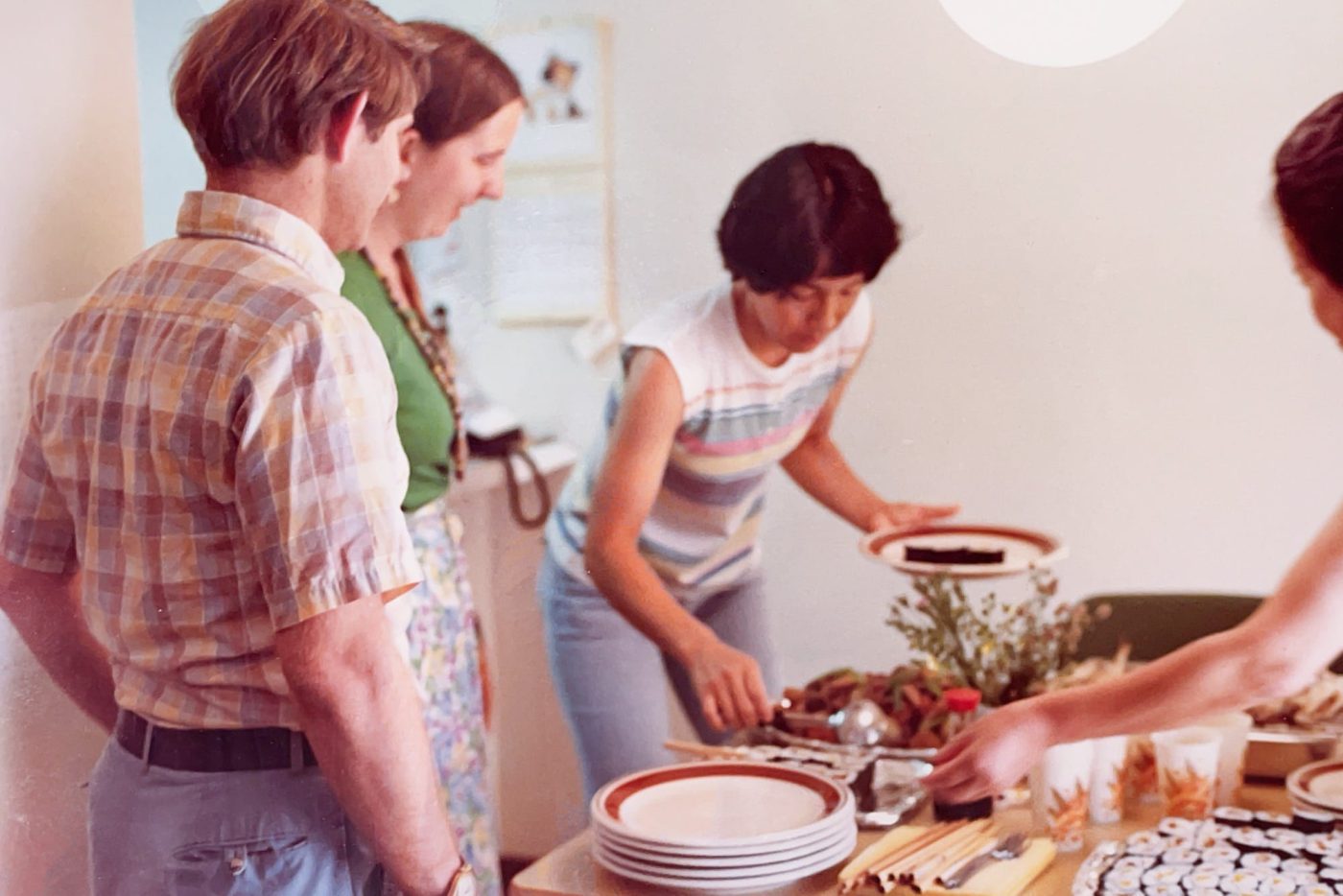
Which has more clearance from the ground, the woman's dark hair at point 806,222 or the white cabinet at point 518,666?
the woman's dark hair at point 806,222

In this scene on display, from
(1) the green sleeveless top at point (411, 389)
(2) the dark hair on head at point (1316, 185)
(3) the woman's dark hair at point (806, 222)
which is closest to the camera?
(2) the dark hair on head at point (1316, 185)

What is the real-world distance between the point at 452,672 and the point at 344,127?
0.75m

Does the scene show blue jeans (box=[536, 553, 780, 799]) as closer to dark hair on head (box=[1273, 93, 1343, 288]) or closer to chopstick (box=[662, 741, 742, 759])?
chopstick (box=[662, 741, 742, 759])

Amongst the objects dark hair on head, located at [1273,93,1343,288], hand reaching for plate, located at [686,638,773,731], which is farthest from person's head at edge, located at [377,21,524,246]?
dark hair on head, located at [1273,93,1343,288]

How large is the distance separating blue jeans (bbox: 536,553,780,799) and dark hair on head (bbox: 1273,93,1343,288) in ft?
2.63

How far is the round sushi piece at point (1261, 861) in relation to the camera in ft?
3.82

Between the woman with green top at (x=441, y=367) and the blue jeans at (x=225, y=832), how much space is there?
0.42m

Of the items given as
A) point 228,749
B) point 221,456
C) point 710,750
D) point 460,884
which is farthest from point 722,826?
point 221,456

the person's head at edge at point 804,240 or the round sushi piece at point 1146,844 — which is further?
the person's head at edge at point 804,240

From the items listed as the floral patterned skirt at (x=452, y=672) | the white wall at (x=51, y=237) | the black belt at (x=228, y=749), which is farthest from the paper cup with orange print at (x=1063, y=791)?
the white wall at (x=51, y=237)

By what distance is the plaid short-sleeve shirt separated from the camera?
1.19m

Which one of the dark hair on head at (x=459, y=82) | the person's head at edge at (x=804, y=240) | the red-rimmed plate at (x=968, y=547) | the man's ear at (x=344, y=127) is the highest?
the dark hair on head at (x=459, y=82)

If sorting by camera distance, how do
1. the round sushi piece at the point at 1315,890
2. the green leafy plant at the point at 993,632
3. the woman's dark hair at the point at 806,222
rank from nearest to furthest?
the round sushi piece at the point at 1315,890, the green leafy plant at the point at 993,632, the woman's dark hair at the point at 806,222

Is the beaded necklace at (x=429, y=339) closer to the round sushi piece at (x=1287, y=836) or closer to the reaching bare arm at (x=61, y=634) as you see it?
the reaching bare arm at (x=61, y=634)
